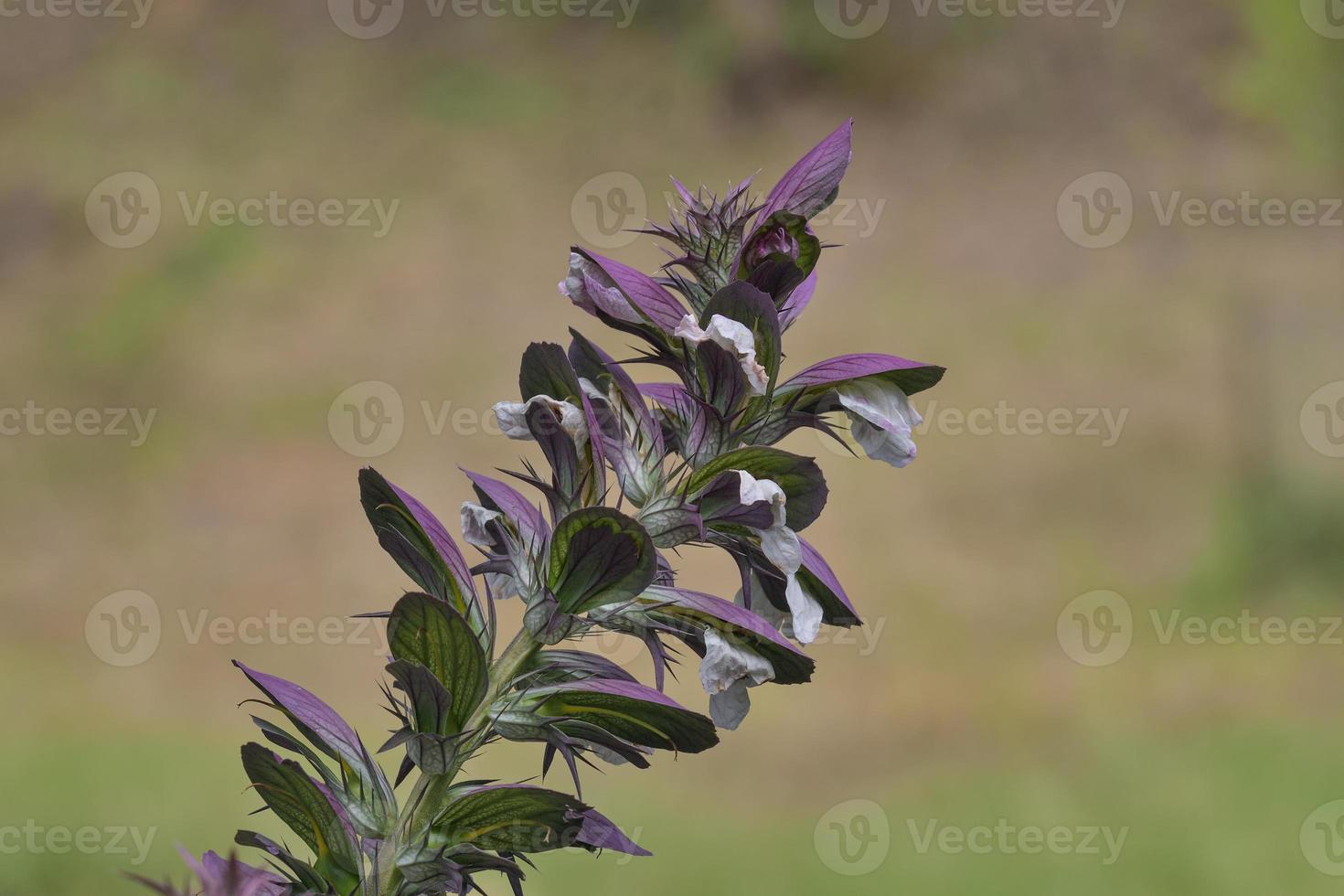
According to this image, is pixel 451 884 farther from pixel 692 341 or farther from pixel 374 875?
pixel 692 341

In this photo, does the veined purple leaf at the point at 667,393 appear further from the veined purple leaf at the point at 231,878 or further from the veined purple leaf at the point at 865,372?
the veined purple leaf at the point at 231,878

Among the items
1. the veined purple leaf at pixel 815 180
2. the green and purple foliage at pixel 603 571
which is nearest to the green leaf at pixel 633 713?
the green and purple foliage at pixel 603 571

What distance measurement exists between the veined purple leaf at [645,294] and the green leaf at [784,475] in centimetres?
4

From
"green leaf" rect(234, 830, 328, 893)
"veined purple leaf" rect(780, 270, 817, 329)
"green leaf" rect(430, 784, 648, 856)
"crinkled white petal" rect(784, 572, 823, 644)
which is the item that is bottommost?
"green leaf" rect(234, 830, 328, 893)

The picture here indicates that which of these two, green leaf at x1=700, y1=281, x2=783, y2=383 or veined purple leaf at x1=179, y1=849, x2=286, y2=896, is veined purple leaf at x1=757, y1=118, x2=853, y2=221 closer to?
green leaf at x1=700, y1=281, x2=783, y2=383

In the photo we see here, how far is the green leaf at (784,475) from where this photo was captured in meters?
0.25

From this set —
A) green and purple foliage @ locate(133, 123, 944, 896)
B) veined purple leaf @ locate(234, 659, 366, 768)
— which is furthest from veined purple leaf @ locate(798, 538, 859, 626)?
veined purple leaf @ locate(234, 659, 366, 768)

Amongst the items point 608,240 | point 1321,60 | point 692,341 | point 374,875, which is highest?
point 1321,60

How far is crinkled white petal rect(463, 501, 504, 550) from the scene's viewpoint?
27cm

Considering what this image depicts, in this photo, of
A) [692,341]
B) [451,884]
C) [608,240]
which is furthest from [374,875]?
[608,240]

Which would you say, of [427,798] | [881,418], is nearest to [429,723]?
[427,798]

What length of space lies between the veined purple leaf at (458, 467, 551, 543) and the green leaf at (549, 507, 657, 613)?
3cm

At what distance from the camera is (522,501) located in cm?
27

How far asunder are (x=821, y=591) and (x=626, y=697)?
6 centimetres
